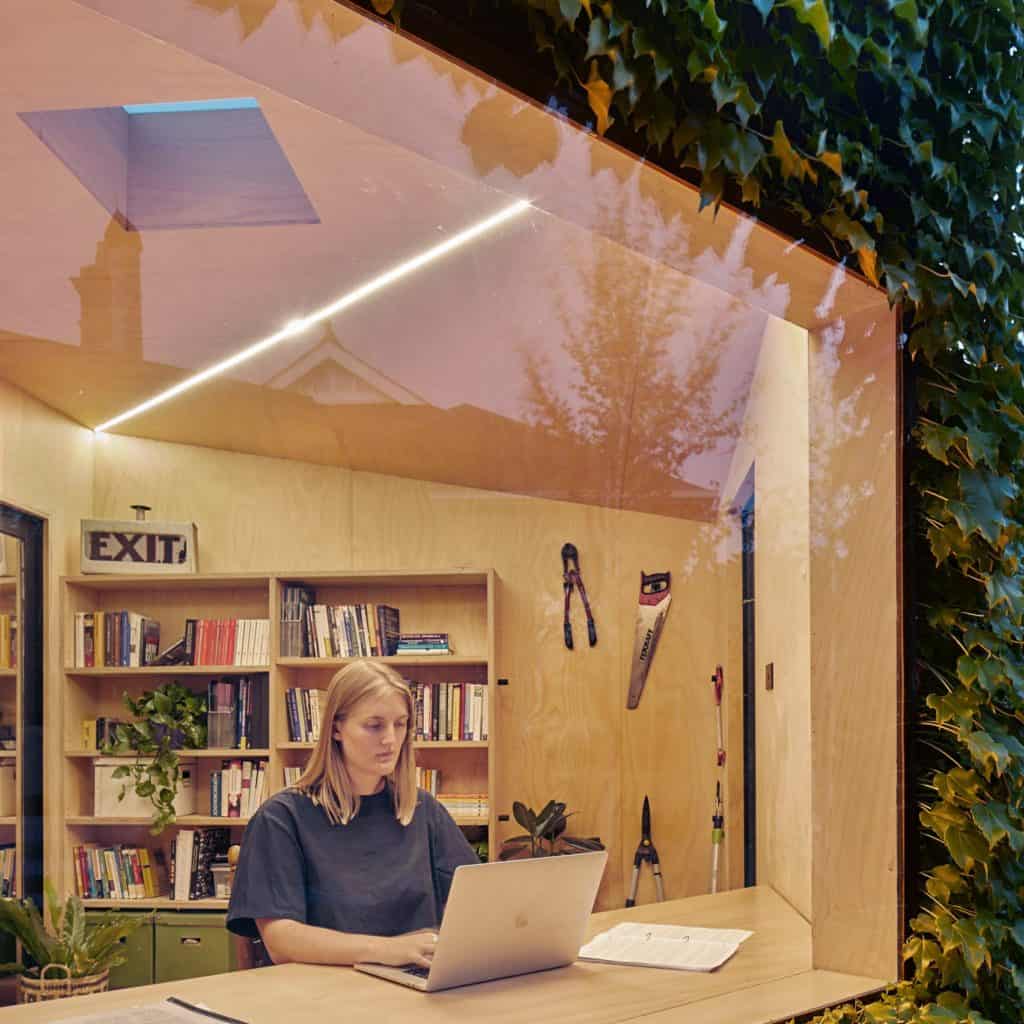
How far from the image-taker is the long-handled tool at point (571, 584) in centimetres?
254

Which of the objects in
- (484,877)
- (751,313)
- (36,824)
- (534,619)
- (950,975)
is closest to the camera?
(36,824)

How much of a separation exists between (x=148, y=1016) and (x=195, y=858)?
0.27m

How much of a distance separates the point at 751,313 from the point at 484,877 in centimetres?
149

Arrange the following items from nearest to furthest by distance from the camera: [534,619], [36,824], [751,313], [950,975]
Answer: [36,824] < [534,619] < [950,975] < [751,313]

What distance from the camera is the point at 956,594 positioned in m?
2.86

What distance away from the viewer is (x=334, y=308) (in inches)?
91.3

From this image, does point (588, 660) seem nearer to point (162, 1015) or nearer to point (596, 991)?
point (596, 991)

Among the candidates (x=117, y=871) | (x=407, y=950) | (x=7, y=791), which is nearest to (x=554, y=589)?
(x=407, y=950)

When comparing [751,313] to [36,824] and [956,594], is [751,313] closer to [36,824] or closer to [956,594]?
[956,594]

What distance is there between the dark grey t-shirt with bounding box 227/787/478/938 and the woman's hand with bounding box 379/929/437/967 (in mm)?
29

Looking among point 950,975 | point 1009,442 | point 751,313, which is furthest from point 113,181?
point 950,975

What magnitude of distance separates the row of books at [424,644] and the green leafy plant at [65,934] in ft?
2.17

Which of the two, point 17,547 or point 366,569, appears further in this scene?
point 366,569

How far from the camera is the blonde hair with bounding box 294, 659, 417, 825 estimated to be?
229 centimetres
